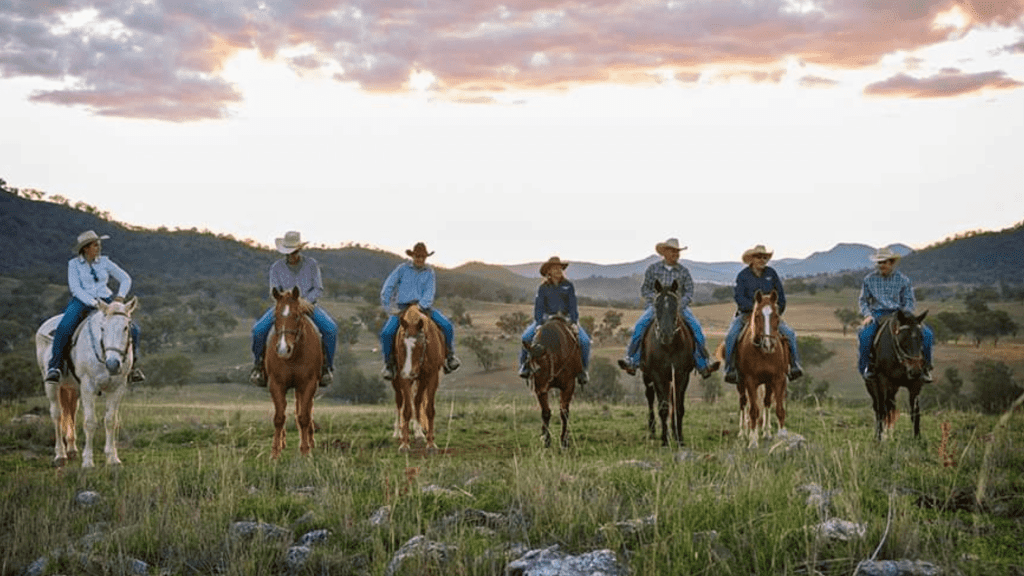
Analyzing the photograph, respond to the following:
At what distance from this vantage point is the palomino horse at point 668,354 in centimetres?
1459

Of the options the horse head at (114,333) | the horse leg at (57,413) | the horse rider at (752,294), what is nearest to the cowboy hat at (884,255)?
the horse rider at (752,294)

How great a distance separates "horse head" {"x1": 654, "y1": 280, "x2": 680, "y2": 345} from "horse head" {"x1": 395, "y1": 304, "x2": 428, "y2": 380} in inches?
145

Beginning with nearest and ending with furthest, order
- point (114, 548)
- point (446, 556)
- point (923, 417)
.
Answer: point (446, 556) < point (114, 548) < point (923, 417)

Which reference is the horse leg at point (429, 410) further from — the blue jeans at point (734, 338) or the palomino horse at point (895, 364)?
the palomino horse at point (895, 364)

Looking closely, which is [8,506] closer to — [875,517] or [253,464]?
[253,464]

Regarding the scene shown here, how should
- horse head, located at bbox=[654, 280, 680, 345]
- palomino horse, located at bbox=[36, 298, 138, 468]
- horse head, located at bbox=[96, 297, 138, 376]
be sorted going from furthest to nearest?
horse head, located at bbox=[654, 280, 680, 345], palomino horse, located at bbox=[36, 298, 138, 468], horse head, located at bbox=[96, 297, 138, 376]

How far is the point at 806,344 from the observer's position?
2869 inches

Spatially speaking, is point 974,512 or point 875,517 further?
point 974,512

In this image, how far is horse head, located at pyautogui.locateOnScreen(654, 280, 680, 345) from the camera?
14.5 meters

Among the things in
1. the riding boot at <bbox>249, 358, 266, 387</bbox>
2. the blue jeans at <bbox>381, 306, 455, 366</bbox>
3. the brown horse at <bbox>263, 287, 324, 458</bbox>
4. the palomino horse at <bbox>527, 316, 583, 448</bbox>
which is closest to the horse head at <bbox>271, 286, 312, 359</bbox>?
the brown horse at <bbox>263, 287, 324, 458</bbox>

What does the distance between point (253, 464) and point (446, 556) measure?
5.45 metres

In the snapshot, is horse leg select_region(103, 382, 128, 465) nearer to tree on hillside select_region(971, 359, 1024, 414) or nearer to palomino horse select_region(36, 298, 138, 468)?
palomino horse select_region(36, 298, 138, 468)

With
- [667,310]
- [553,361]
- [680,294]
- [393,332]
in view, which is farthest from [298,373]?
[680,294]

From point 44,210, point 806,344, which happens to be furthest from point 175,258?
point 806,344
